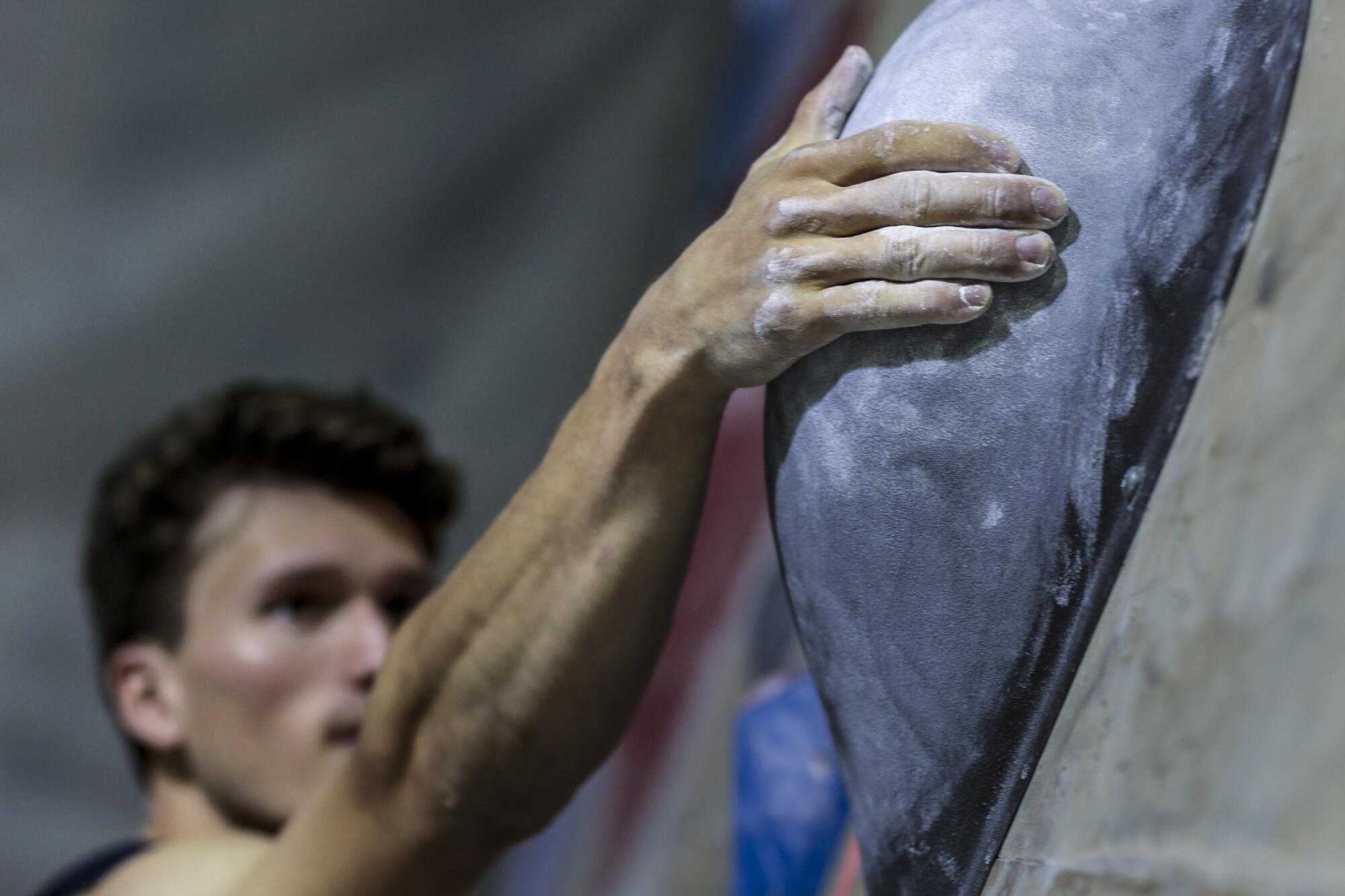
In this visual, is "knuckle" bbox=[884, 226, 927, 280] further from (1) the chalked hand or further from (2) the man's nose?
(2) the man's nose

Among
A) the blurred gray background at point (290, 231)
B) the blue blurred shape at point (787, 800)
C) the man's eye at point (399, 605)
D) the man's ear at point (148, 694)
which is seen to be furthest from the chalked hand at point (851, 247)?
the blurred gray background at point (290, 231)

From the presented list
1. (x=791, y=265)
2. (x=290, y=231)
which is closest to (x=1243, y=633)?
(x=791, y=265)

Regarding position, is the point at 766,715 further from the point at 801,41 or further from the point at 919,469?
the point at 801,41

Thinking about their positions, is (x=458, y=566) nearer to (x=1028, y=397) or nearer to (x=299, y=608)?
(x=1028, y=397)

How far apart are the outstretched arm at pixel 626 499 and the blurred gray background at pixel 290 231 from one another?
1266 mm

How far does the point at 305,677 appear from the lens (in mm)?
1181

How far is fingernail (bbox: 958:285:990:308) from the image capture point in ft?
1.69

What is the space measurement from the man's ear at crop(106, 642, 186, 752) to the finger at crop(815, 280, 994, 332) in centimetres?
97

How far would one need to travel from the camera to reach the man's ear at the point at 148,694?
1256 millimetres

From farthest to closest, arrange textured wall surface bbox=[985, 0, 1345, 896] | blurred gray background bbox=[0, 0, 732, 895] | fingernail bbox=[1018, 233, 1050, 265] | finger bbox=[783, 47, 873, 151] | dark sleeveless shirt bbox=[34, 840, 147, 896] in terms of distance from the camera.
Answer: blurred gray background bbox=[0, 0, 732, 895]
dark sleeveless shirt bbox=[34, 840, 147, 896]
finger bbox=[783, 47, 873, 151]
fingernail bbox=[1018, 233, 1050, 265]
textured wall surface bbox=[985, 0, 1345, 896]

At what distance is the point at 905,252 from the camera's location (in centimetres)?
53

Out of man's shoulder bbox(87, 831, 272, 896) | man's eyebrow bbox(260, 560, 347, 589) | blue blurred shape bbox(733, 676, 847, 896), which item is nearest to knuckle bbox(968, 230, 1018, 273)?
blue blurred shape bbox(733, 676, 847, 896)

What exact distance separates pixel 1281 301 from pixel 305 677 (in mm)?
975

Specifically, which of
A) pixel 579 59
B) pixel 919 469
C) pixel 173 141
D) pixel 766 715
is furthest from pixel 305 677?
pixel 579 59
